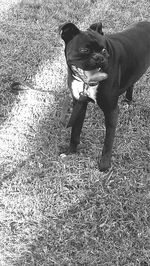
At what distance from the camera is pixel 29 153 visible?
3.17 m

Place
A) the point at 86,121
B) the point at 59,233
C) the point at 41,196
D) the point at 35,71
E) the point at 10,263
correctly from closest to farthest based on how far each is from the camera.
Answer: the point at 10,263
the point at 59,233
the point at 41,196
the point at 86,121
the point at 35,71

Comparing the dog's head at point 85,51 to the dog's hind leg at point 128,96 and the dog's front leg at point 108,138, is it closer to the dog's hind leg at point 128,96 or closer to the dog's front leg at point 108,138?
the dog's front leg at point 108,138

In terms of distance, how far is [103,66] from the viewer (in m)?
2.34

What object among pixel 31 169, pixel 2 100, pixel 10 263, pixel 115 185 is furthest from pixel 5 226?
pixel 2 100

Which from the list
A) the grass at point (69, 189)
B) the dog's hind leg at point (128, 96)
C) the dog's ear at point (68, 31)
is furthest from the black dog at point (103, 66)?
the dog's hind leg at point (128, 96)

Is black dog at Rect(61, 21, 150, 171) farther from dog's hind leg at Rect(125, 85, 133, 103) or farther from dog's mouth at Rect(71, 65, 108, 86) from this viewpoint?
dog's hind leg at Rect(125, 85, 133, 103)

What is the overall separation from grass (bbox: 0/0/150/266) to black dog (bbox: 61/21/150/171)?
0.69 ft

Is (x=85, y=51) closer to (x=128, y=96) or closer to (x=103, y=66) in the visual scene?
(x=103, y=66)

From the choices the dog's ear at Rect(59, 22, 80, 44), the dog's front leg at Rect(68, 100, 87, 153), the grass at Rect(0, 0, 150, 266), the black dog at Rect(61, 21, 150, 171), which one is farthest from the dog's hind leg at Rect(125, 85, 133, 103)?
the dog's ear at Rect(59, 22, 80, 44)

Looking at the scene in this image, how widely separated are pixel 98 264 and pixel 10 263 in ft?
1.90

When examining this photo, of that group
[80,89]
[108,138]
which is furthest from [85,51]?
[108,138]

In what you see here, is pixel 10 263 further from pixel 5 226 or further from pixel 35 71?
pixel 35 71

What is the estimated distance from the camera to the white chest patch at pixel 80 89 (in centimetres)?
248

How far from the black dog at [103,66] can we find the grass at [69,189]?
0.21 meters
